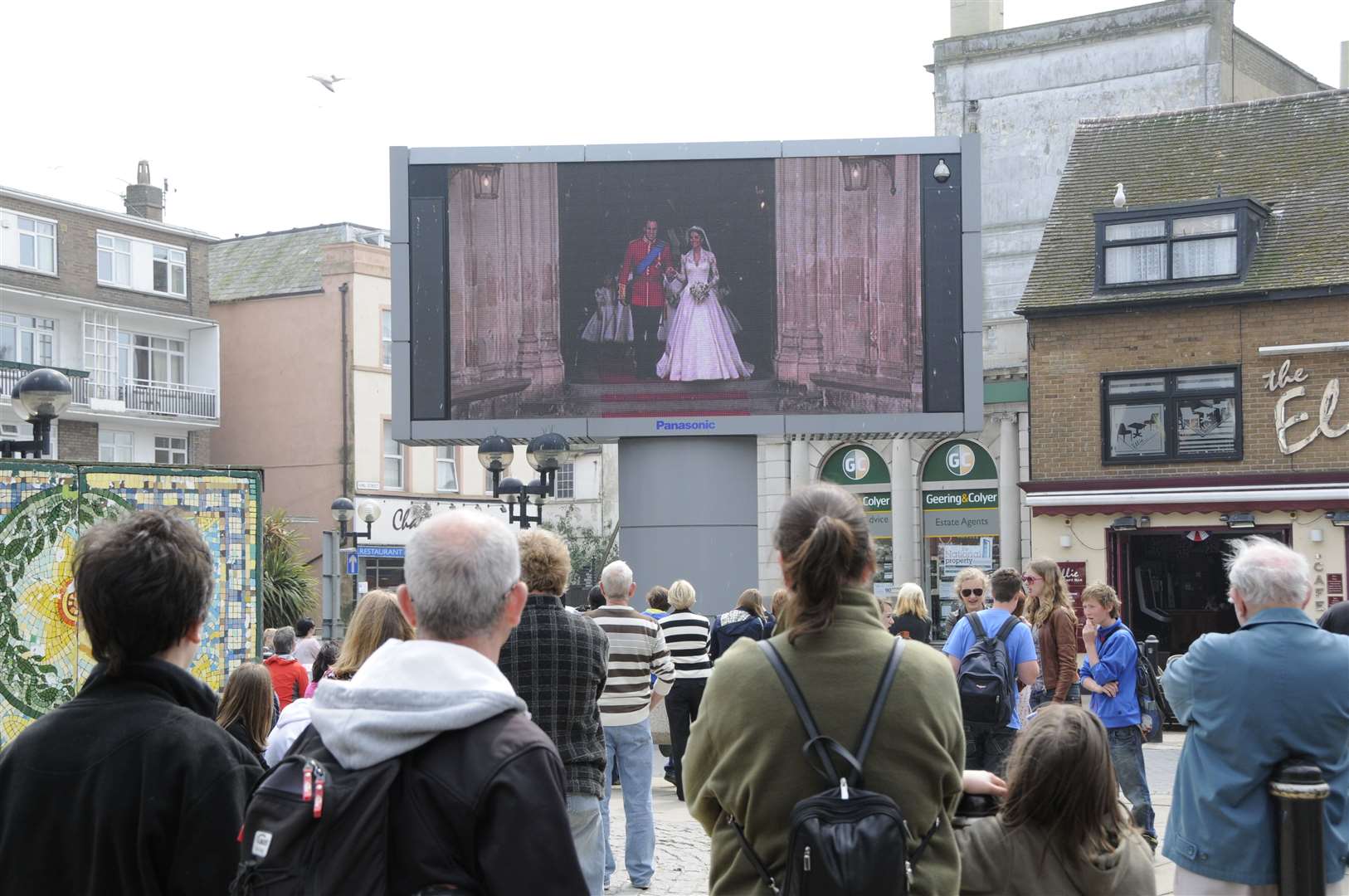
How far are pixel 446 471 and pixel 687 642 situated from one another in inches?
1674

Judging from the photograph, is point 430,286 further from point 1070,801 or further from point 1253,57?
point 1253,57

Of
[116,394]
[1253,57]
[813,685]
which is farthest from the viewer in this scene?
[116,394]

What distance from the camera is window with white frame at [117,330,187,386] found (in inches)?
1881

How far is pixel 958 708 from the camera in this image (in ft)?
12.8

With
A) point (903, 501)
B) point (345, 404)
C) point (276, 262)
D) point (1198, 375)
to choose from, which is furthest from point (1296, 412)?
point (276, 262)

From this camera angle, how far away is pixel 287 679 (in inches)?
428

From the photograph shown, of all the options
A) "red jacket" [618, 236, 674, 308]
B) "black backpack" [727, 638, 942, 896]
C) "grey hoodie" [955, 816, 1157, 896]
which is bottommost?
"grey hoodie" [955, 816, 1157, 896]

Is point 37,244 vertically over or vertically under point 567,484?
over

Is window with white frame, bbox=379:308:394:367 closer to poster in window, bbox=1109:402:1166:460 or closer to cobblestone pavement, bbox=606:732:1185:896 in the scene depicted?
poster in window, bbox=1109:402:1166:460

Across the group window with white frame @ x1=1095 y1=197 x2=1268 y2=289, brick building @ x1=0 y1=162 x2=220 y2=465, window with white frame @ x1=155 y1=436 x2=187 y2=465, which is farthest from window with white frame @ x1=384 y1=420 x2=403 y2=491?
window with white frame @ x1=1095 y1=197 x2=1268 y2=289

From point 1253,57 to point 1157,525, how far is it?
1883 cm

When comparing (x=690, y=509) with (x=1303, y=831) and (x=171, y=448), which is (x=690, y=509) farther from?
(x=171, y=448)

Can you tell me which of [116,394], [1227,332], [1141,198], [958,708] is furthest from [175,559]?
[116,394]

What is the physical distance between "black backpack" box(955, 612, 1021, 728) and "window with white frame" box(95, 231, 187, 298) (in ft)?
138
